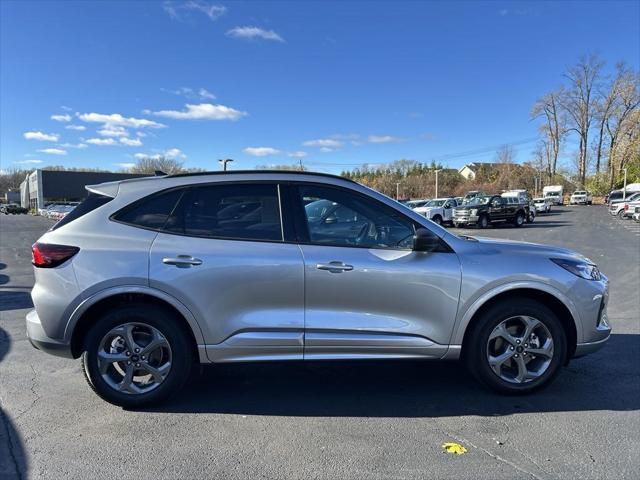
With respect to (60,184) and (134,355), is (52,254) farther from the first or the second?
(60,184)

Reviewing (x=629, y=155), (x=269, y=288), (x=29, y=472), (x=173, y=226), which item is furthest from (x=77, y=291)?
(x=629, y=155)

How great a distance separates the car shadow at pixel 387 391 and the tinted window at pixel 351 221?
51.6 inches

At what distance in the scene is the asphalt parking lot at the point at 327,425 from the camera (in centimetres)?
285

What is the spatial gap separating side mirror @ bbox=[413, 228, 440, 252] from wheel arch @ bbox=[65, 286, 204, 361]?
179 cm

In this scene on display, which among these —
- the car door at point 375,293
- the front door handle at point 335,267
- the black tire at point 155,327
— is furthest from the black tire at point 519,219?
the black tire at point 155,327

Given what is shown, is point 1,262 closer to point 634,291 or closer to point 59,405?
point 59,405

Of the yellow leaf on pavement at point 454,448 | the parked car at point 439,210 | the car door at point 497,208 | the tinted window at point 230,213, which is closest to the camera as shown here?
the yellow leaf on pavement at point 454,448

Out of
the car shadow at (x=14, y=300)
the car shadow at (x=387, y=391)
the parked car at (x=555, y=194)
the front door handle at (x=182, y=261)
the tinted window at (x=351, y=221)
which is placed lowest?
the car shadow at (x=387, y=391)

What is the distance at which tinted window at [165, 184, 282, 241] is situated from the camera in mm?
3594

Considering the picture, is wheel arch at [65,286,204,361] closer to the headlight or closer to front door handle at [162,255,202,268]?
front door handle at [162,255,202,268]

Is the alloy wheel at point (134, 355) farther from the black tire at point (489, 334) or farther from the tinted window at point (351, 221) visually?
the black tire at point (489, 334)

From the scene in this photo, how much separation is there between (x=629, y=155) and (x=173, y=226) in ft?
292

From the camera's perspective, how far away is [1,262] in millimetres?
Answer: 12914

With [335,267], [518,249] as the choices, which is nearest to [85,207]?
[335,267]
